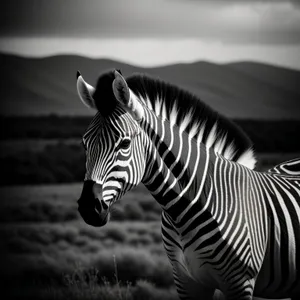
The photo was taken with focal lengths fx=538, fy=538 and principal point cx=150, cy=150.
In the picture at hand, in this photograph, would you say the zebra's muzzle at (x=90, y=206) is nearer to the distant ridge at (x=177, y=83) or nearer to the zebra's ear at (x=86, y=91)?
the zebra's ear at (x=86, y=91)

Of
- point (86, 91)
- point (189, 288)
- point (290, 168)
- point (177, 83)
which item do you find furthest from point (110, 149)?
point (177, 83)

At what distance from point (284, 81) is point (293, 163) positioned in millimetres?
2352

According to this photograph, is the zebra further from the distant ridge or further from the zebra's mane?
the distant ridge

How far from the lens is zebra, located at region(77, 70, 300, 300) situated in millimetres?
2404

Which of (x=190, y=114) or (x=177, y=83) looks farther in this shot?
(x=177, y=83)

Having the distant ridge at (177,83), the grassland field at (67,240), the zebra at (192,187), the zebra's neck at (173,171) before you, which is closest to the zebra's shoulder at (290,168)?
the zebra at (192,187)

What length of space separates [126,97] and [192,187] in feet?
1.85

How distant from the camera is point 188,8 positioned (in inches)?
208

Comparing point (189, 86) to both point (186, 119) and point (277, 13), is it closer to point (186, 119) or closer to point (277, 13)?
point (277, 13)

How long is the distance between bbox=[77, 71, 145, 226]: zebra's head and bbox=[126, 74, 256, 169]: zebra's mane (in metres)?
0.19

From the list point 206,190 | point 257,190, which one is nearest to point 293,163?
point 257,190

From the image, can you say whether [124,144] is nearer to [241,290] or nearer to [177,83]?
[241,290]

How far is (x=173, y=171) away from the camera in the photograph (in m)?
2.59

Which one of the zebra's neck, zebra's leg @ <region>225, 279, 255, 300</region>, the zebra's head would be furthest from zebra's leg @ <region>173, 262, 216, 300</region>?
the zebra's head
